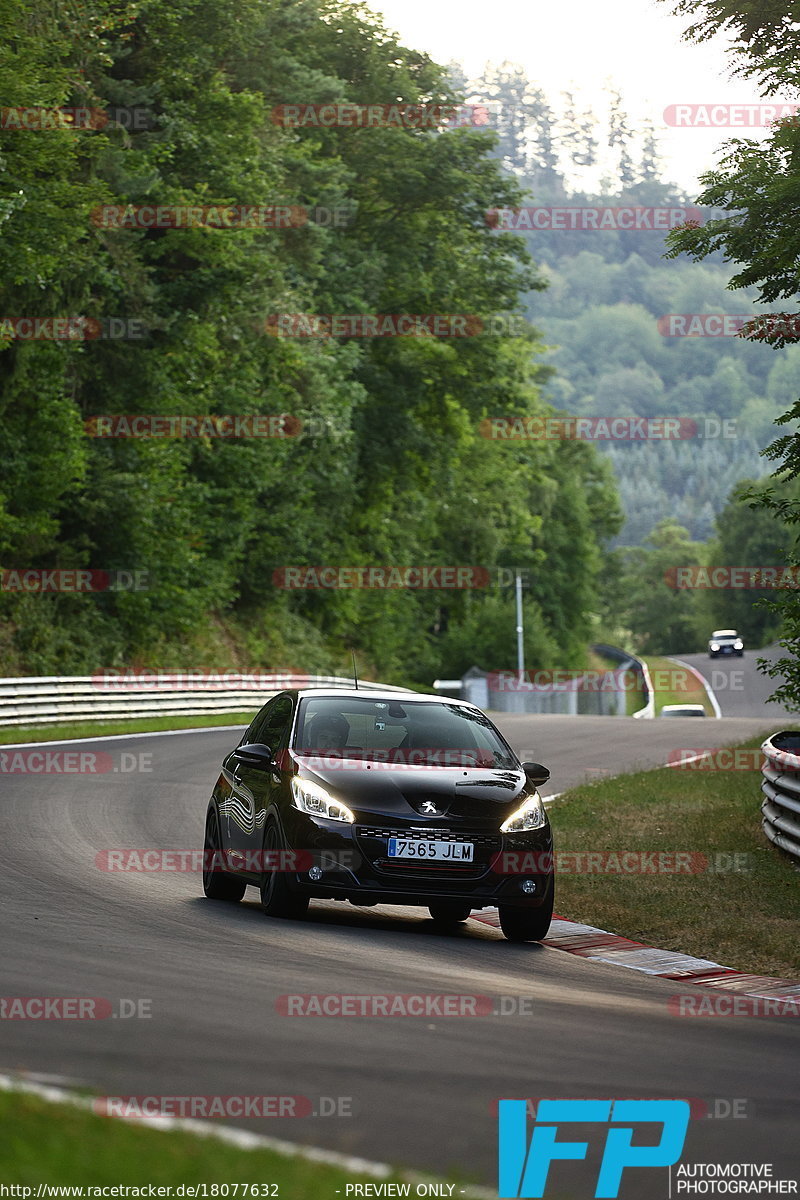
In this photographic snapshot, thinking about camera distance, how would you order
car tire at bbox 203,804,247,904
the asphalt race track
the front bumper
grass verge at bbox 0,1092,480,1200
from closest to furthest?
grass verge at bbox 0,1092,480,1200
the asphalt race track
the front bumper
car tire at bbox 203,804,247,904

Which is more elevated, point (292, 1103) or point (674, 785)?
point (292, 1103)

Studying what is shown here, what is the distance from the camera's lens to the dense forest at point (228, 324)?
3428 cm

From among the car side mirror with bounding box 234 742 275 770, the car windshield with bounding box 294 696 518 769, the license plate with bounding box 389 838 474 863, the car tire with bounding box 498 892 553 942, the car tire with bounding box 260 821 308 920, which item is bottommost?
the car tire with bounding box 498 892 553 942

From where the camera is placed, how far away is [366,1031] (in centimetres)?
689

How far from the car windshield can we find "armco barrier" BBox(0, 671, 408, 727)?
17784 mm

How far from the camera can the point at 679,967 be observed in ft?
34.1

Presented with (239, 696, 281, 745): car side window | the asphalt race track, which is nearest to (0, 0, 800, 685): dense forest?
(239, 696, 281, 745): car side window

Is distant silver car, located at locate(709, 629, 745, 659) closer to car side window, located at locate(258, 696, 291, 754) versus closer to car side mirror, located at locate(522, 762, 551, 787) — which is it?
car side window, located at locate(258, 696, 291, 754)

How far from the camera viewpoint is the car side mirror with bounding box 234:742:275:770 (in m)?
11.5

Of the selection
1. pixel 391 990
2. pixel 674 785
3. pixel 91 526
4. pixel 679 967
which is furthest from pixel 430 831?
pixel 91 526

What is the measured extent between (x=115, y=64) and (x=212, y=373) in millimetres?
7561

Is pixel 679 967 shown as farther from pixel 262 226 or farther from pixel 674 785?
pixel 262 226

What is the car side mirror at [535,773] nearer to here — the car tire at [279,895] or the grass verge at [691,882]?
the grass verge at [691,882]

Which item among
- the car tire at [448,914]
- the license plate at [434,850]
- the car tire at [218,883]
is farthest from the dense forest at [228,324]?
the license plate at [434,850]
